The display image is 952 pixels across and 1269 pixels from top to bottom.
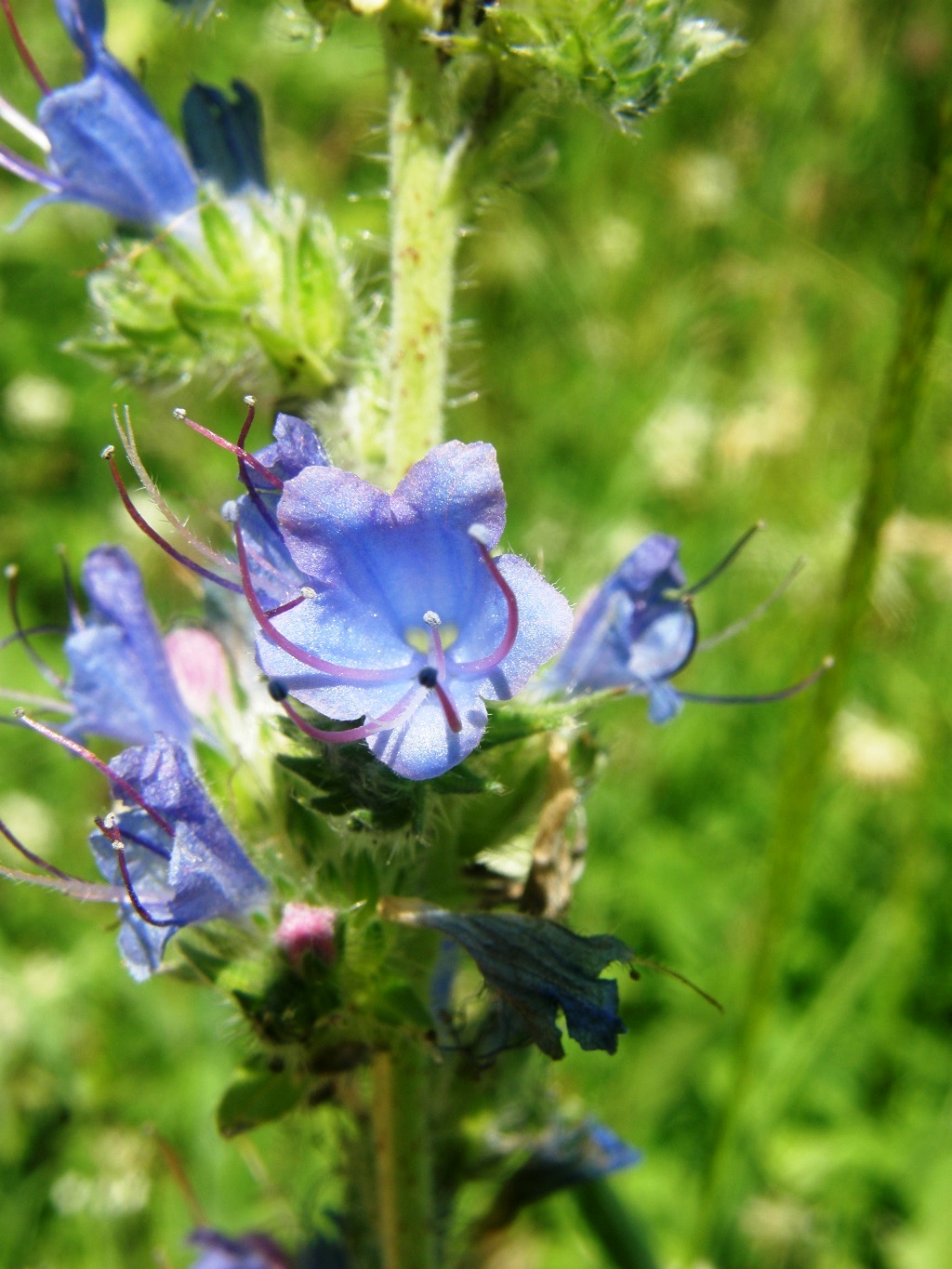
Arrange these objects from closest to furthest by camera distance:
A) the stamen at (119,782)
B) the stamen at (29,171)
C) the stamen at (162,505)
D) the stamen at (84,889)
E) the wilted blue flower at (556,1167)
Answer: the stamen at (162,505), the stamen at (119,782), the stamen at (84,889), the stamen at (29,171), the wilted blue flower at (556,1167)

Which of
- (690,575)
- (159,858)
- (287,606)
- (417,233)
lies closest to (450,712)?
(287,606)

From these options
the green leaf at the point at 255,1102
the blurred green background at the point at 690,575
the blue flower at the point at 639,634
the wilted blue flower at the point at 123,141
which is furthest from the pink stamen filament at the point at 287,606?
the wilted blue flower at the point at 123,141

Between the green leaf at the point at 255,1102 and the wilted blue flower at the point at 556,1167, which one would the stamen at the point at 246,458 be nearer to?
the green leaf at the point at 255,1102

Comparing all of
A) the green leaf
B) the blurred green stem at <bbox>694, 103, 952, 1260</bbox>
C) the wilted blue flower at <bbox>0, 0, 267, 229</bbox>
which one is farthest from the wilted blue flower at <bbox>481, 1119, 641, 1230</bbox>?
the wilted blue flower at <bbox>0, 0, 267, 229</bbox>

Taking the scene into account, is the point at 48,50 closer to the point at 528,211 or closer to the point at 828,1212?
the point at 528,211

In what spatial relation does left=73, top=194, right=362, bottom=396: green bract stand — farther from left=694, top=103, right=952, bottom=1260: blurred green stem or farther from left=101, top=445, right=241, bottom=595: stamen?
left=694, top=103, right=952, bottom=1260: blurred green stem

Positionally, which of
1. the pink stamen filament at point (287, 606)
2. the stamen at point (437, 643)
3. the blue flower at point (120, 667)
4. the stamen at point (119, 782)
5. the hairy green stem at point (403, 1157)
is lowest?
the hairy green stem at point (403, 1157)

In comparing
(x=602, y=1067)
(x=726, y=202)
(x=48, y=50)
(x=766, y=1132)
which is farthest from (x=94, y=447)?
(x=766, y=1132)
